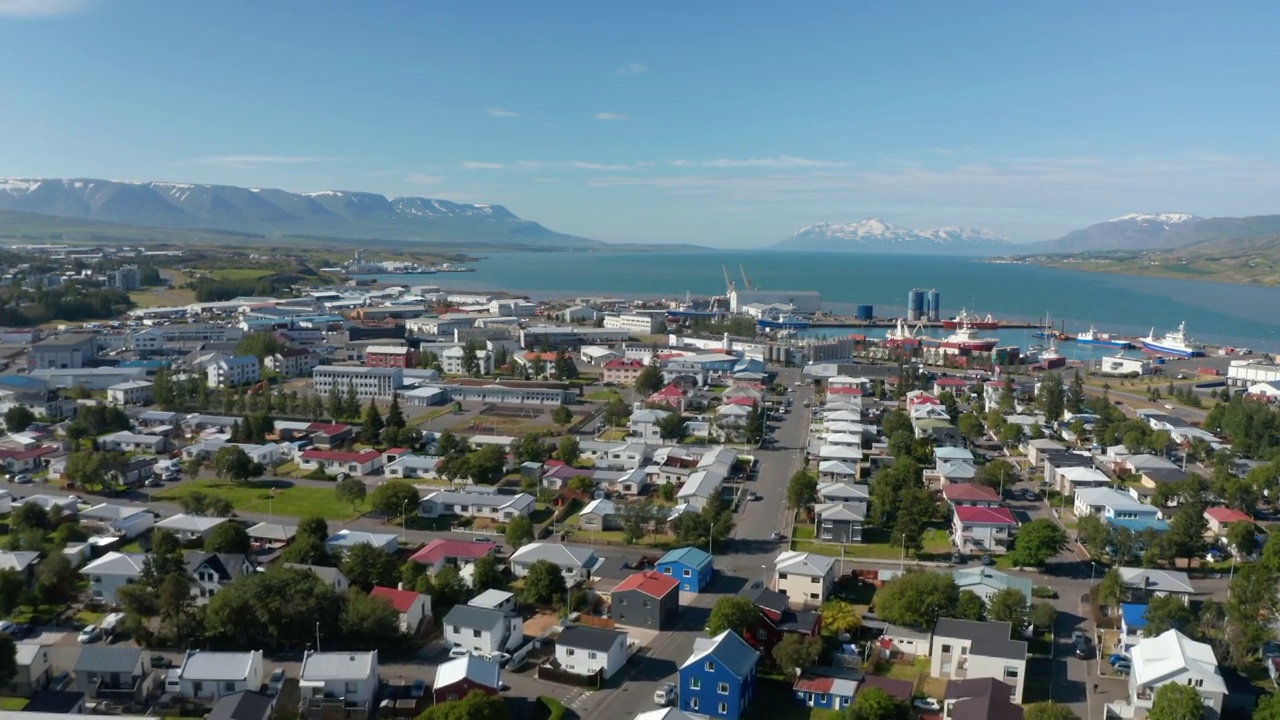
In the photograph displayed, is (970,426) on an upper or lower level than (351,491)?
upper

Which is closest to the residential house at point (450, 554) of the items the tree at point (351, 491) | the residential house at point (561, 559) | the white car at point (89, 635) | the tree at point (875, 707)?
the residential house at point (561, 559)

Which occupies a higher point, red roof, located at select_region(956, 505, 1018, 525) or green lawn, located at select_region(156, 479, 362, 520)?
red roof, located at select_region(956, 505, 1018, 525)

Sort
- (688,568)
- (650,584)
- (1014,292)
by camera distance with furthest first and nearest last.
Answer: (1014,292) → (688,568) → (650,584)

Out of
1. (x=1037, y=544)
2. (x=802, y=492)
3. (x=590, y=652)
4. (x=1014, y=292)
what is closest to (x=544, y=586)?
(x=590, y=652)

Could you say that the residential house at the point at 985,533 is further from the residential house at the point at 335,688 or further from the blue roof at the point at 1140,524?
the residential house at the point at 335,688

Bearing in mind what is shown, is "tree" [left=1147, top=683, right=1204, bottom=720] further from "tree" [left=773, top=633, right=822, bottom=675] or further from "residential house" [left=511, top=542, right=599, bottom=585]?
"residential house" [left=511, top=542, right=599, bottom=585]

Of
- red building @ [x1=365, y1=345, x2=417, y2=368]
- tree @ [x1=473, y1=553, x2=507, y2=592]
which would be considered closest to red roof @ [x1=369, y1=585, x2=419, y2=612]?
tree @ [x1=473, y1=553, x2=507, y2=592]

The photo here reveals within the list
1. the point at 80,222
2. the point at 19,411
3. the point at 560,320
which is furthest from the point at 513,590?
the point at 80,222

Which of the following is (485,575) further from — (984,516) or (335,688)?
(984,516)
